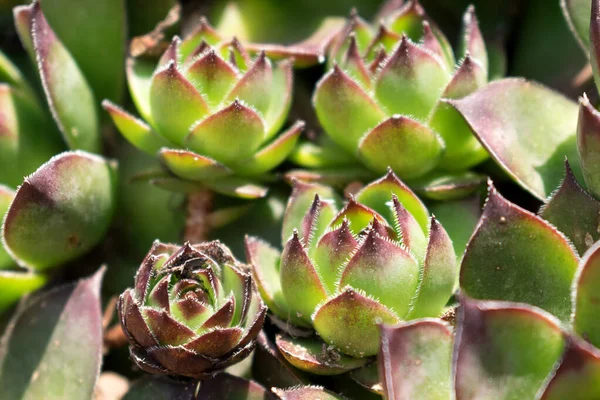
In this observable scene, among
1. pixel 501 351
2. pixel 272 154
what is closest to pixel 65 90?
pixel 272 154

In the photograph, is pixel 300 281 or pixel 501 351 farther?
pixel 300 281

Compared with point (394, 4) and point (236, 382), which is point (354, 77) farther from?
point (236, 382)

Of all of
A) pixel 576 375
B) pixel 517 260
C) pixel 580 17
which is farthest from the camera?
pixel 580 17

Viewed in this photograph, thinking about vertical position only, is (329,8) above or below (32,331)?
above

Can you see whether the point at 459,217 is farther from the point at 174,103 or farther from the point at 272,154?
the point at 174,103

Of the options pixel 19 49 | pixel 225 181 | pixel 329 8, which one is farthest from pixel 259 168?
pixel 19 49

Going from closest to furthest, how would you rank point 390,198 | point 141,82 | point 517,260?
point 517,260
point 390,198
point 141,82

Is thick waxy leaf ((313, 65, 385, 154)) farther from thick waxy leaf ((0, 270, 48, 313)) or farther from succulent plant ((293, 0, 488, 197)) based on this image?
thick waxy leaf ((0, 270, 48, 313))
